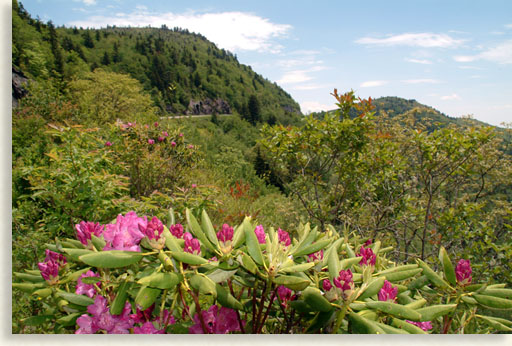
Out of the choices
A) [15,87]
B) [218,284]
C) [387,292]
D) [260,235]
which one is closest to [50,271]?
[218,284]

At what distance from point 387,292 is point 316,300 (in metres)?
0.21

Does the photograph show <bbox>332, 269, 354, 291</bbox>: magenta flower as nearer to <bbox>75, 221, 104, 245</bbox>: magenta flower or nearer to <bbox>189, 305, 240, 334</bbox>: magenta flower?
<bbox>189, 305, 240, 334</bbox>: magenta flower

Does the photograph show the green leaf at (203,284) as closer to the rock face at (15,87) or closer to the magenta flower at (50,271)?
the magenta flower at (50,271)

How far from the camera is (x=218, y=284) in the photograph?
729 millimetres

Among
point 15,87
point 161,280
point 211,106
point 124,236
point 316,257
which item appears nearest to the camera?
point 161,280

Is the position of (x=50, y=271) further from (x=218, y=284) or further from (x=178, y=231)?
(x=218, y=284)

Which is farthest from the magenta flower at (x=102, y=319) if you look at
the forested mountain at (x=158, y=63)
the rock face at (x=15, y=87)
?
the forested mountain at (x=158, y=63)

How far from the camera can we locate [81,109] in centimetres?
582

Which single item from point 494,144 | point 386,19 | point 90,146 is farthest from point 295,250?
point 494,144

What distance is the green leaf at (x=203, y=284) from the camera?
2.18ft

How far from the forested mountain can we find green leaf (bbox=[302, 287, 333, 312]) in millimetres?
1816

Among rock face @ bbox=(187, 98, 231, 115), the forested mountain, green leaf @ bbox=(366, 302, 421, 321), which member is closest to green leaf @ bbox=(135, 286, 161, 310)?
green leaf @ bbox=(366, 302, 421, 321)

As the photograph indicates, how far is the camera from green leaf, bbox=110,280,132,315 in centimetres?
71

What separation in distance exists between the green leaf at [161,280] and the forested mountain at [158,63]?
68.2 inches
